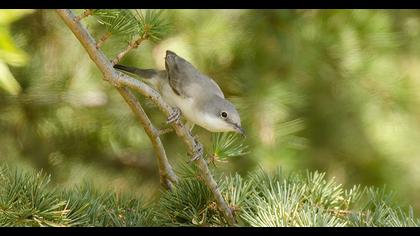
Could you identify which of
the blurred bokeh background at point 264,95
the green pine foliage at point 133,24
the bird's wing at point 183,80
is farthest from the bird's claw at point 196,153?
the blurred bokeh background at point 264,95

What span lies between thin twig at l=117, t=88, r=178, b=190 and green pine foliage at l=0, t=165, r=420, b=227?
94 millimetres

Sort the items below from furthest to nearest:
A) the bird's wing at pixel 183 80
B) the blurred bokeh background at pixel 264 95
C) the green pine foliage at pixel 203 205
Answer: the blurred bokeh background at pixel 264 95 < the bird's wing at pixel 183 80 < the green pine foliage at pixel 203 205

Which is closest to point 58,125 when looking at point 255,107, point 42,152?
point 42,152

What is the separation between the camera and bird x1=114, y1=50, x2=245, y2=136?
233 cm

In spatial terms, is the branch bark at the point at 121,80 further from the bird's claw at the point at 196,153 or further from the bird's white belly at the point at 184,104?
the bird's white belly at the point at 184,104

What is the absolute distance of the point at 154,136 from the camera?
185cm

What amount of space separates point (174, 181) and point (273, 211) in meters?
0.38

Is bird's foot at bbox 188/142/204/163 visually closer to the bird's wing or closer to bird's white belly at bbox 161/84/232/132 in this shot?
bird's white belly at bbox 161/84/232/132

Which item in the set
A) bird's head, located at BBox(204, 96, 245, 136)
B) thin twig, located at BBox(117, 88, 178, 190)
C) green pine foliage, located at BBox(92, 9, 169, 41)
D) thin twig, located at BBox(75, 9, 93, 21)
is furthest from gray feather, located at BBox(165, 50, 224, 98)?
thin twig, located at BBox(75, 9, 93, 21)

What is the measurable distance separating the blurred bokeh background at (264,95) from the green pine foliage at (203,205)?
48.5 inches

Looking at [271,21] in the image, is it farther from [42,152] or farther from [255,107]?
[42,152]

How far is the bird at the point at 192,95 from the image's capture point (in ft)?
7.66

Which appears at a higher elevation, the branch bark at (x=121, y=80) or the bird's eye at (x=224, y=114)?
the bird's eye at (x=224, y=114)

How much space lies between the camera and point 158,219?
1.86 meters
